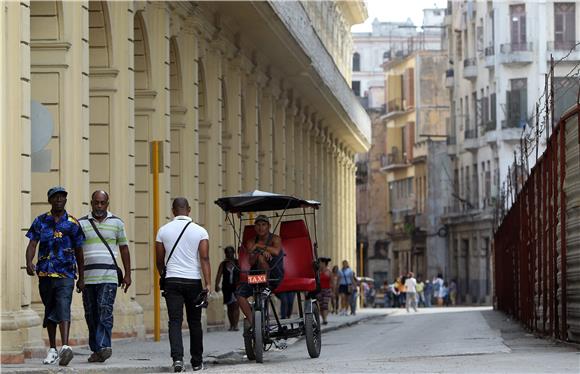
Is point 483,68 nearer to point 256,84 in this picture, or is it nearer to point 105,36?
point 256,84

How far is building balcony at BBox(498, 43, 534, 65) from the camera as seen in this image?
3369 inches

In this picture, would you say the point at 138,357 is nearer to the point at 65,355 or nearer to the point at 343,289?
the point at 65,355

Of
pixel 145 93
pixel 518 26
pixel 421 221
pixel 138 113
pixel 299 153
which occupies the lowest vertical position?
pixel 138 113

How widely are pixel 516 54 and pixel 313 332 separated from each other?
65.5m

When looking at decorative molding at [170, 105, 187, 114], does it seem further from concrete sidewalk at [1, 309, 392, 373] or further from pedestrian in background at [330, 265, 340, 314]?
pedestrian in background at [330, 265, 340, 314]

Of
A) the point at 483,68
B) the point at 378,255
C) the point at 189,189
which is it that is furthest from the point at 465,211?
the point at 189,189

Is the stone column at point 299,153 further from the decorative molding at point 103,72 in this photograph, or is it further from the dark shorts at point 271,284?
the dark shorts at point 271,284

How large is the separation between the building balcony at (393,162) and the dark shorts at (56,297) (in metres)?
93.7

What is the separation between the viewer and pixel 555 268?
24.0 meters

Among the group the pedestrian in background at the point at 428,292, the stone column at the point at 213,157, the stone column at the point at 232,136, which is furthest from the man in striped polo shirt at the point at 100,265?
the pedestrian in background at the point at 428,292

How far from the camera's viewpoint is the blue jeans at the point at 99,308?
19.5m

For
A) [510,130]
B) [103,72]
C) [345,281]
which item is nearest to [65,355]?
[103,72]

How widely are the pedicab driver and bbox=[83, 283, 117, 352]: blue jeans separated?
2318 millimetres

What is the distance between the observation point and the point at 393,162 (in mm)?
115562
